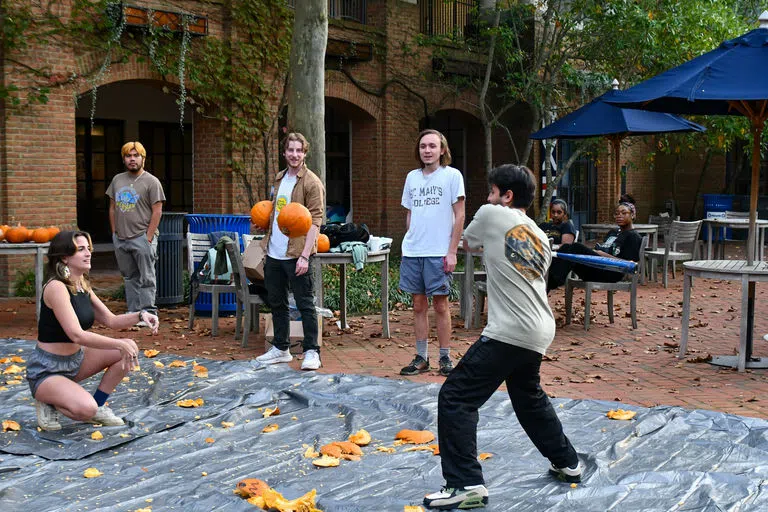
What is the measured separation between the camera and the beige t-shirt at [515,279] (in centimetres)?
388

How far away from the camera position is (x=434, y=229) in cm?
668

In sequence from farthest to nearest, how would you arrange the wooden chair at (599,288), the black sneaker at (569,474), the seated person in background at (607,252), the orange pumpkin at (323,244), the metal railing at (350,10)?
the metal railing at (350,10)
the seated person in background at (607,252)
the wooden chair at (599,288)
the orange pumpkin at (323,244)
the black sneaker at (569,474)

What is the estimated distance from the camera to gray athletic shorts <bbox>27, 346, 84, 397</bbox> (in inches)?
201

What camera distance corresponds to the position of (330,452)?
4648 mm

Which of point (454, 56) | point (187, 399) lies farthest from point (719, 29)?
point (187, 399)

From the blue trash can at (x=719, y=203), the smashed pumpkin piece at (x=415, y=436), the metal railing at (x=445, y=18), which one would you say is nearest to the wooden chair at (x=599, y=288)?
the smashed pumpkin piece at (x=415, y=436)

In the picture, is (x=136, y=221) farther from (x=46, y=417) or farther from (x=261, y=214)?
(x=46, y=417)

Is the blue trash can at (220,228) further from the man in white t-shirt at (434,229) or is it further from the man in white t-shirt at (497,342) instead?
the man in white t-shirt at (497,342)

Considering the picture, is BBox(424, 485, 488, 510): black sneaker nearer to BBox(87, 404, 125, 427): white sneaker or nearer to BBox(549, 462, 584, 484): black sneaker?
BBox(549, 462, 584, 484): black sneaker

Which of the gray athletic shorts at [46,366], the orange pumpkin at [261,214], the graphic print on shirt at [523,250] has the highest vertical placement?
the orange pumpkin at [261,214]

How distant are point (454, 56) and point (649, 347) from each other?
33.8ft

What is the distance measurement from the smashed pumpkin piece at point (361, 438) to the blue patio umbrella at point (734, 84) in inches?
144

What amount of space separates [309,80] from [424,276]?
4052mm

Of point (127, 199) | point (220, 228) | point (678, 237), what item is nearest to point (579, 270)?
point (220, 228)
